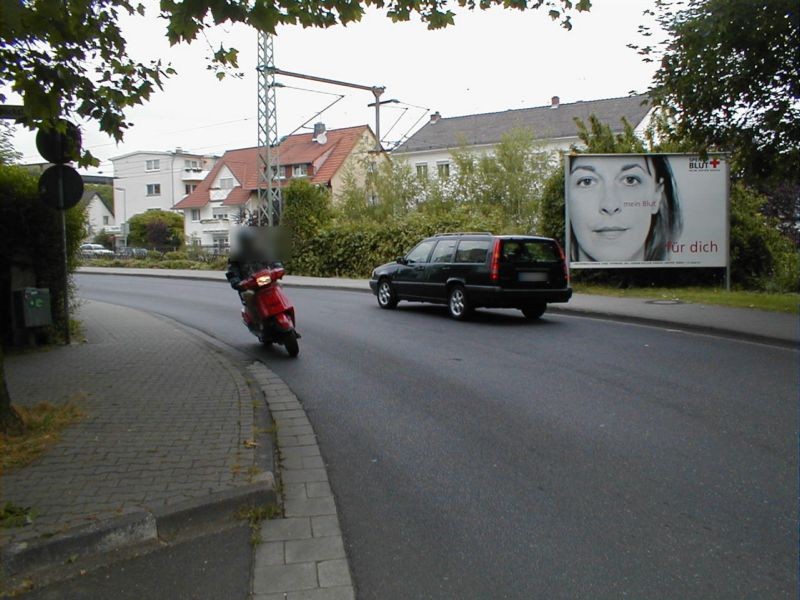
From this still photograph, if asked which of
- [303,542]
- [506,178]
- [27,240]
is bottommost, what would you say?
[303,542]

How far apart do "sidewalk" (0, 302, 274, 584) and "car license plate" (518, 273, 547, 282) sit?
5870 millimetres

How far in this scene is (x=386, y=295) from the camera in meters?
16.6

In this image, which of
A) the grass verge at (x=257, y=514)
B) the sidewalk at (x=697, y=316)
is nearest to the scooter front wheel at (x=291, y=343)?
the grass verge at (x=257, y=514)

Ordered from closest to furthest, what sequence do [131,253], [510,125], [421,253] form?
1. [421,253]
2. [131,253]
3. [510,125]

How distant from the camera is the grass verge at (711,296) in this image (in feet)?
49.6

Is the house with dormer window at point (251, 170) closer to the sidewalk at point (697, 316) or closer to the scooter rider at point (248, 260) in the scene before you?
the sidewalk at point (697, 316)

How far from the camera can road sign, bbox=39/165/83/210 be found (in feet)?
31.2

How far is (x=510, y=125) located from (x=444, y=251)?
42329mm

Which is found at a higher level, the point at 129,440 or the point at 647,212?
the point at 647,212

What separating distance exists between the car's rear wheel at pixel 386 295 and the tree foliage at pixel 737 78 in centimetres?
642

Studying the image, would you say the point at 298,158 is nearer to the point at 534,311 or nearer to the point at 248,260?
the point at 534,311

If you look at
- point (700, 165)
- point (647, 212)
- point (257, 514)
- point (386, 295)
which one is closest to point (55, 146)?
point (257, 514)

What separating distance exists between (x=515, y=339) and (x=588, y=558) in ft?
25.8

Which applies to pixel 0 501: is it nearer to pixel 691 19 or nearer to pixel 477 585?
pixel 477 585
